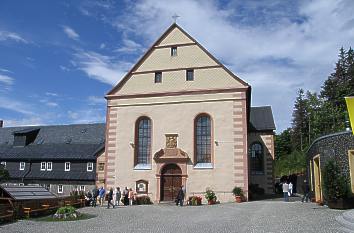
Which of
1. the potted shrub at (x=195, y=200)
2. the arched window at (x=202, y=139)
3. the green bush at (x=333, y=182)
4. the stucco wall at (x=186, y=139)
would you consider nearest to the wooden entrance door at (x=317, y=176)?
the green bush at (x=333, y=182)

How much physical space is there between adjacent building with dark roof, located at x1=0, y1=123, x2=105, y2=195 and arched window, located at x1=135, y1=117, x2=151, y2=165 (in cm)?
Result: 812

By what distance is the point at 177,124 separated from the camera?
3106 centimetres

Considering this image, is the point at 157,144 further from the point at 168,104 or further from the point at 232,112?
the point at 232,112

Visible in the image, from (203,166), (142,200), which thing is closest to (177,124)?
(203,166)

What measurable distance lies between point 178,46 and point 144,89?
15.2ft

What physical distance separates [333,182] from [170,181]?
14.2 meters

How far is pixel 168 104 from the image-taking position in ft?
104

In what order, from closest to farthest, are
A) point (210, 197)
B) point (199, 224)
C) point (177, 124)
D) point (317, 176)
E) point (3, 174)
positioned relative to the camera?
point (199, 224) → point (317, 176) → point (210, 197) → point (177, 124) → point (3, 174)

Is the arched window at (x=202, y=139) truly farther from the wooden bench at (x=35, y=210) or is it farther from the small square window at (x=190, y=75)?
the wooden bench at (x=35, y=210)

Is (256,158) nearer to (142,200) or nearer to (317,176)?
(142,200)

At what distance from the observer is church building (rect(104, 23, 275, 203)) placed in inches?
1164

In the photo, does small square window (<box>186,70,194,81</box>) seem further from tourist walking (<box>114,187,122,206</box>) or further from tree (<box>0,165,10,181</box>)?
tree (<box>0,165,10,181</box>)

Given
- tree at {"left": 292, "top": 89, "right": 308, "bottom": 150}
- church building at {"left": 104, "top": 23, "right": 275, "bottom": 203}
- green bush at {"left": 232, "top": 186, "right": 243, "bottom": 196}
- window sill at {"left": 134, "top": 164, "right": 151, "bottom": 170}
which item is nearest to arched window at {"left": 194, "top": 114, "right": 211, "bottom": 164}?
church building at {"left": 104, "top": 23, "right": 275, "bottom": 203}

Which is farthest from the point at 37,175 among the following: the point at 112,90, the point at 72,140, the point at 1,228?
the point at 1,228
